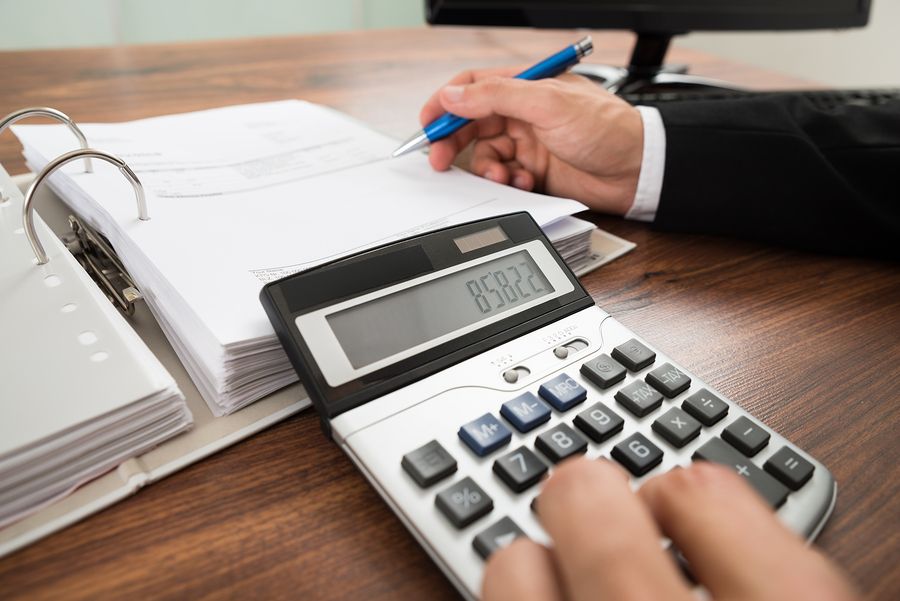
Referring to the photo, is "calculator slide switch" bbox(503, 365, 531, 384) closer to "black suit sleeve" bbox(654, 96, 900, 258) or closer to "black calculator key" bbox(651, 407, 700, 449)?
"black calculator key" bbox(651, 407, 700, 449)

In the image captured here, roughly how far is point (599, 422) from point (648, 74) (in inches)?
30.6

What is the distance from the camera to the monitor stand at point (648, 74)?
2.99 feet

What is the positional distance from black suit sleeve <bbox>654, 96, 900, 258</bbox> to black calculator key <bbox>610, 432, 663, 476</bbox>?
0.31m

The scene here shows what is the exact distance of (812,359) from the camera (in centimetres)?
40

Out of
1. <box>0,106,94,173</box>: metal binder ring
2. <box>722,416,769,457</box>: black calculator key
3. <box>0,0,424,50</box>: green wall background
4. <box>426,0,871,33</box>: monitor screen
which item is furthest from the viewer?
<box>0,0,424,50</box>: green wall background

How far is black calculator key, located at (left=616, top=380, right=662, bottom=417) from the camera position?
32 cm

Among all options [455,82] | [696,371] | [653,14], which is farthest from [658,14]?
[696,371]

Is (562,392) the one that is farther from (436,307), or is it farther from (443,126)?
(443,126)

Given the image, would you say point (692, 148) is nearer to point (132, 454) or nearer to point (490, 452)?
point (490, 452)

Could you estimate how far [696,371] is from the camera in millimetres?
383

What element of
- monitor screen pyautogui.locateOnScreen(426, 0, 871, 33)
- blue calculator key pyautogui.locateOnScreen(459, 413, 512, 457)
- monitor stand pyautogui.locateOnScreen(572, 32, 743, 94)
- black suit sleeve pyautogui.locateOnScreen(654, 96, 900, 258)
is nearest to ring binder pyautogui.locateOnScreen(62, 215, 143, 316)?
blue calculator key pyautogui.locateOnScreen(459, 413, 512, 457)

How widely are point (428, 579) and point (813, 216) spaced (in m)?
0.45

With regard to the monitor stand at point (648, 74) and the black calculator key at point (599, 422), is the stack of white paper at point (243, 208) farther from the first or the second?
the monitor stand at point (648, 74)

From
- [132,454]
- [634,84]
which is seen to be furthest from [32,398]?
[634,84]
